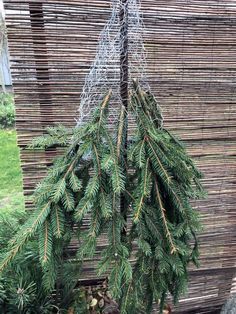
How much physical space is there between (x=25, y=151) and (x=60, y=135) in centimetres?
35

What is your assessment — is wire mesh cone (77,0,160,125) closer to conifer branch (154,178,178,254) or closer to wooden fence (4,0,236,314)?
wooden fence (4,0,236,314)

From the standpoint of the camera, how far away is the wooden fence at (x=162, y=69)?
1.47 metres

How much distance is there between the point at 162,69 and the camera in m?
1.63

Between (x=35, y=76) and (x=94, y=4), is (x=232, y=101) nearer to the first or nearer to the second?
(x=94, y=4)

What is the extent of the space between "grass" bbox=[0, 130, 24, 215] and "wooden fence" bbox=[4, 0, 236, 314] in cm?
123

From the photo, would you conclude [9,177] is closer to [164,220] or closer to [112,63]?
[112,63]

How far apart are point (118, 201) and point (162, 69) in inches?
30.7

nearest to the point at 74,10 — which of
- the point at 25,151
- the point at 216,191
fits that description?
the point at 25,151

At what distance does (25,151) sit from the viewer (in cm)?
164

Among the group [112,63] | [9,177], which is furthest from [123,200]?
[9,177]

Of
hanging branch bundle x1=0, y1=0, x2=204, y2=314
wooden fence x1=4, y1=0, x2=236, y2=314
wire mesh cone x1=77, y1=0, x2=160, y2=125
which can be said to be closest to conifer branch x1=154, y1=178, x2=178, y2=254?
hanging branch bundle x1=0, y1=0, x2=204, y2=314

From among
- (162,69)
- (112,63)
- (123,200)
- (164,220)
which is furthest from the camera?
(162,69)

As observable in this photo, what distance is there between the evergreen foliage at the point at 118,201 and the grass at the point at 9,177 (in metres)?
1.47

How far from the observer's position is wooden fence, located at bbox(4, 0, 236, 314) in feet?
4.84
